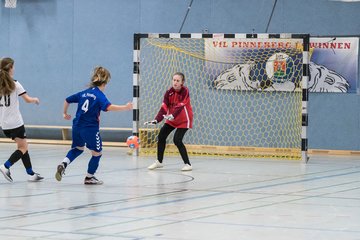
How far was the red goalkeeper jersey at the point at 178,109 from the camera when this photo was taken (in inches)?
567

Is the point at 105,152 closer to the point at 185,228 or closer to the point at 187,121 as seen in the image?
the point at 187,121

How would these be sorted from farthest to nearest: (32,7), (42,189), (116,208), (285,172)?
(32,7)
(285,172)
(42,189)
(116,208)

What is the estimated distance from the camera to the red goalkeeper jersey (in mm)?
14414

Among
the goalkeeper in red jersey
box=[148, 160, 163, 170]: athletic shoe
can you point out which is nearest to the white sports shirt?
the goalkeeper in red jersey

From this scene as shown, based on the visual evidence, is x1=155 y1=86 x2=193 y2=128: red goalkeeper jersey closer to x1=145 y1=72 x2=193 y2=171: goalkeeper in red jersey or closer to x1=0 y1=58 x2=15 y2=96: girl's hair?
x1=145 y1=72 x2=193 y2=171: goalkeeper in red jersey

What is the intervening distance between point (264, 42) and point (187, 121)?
5440 mm

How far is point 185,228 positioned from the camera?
7.81 meters

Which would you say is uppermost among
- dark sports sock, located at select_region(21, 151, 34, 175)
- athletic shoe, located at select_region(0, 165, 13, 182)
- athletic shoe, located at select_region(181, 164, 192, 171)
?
dark sports sock, located at select_region(21, 151, 34, 175)

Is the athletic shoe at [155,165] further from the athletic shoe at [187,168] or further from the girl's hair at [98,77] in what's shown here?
the girl's hair at [98,77]

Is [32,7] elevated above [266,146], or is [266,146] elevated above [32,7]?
[32,7]

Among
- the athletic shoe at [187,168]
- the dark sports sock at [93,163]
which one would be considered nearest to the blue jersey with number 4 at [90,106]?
the dark sports sock at [93,163]

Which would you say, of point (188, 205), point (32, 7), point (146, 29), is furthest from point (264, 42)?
point (188, 205)

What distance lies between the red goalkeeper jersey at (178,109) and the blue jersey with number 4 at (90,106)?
2916 millimetres

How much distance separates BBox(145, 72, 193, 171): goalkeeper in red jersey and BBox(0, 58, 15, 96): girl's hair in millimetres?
3418
